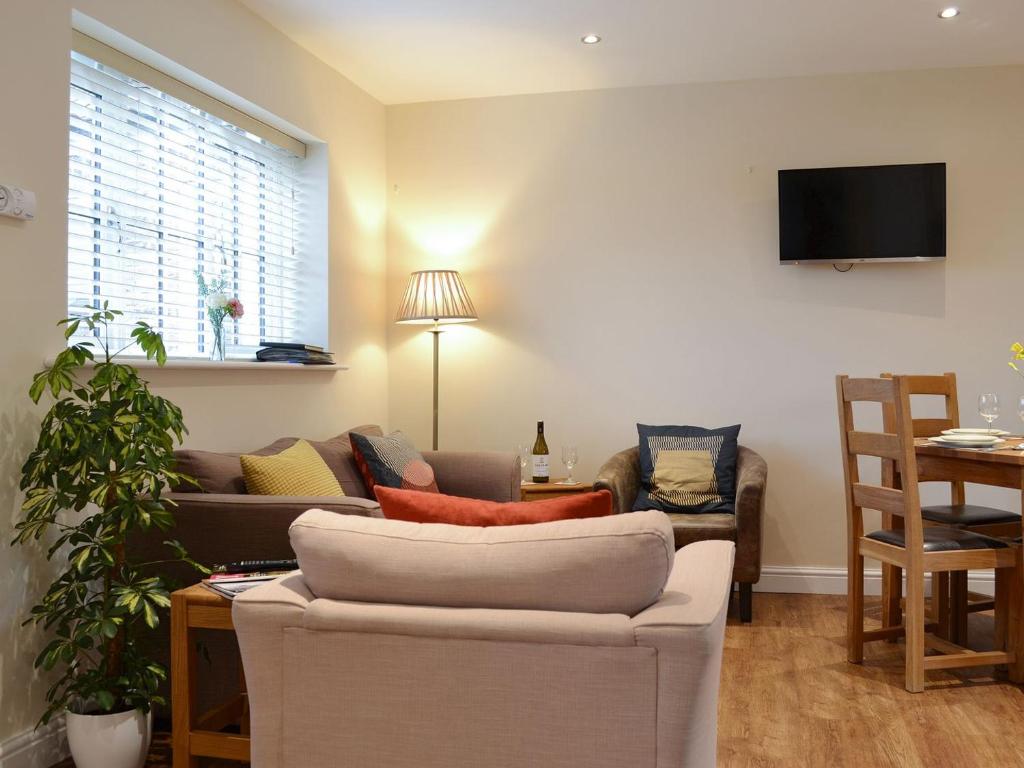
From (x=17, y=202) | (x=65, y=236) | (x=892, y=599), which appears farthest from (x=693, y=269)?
(x=17, y=202)

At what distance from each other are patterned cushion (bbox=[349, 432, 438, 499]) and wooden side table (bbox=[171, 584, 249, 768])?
4.96ft

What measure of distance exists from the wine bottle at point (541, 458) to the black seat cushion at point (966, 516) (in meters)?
1.81

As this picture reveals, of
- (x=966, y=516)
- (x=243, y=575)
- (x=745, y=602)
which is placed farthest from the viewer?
(x=745, y=602)

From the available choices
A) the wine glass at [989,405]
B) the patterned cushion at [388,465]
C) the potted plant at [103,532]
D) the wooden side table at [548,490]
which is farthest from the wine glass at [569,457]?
the potted plant at [103,532]

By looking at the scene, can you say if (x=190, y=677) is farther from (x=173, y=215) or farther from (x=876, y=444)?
(x=876, y=444)

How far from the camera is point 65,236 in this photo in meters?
2.88

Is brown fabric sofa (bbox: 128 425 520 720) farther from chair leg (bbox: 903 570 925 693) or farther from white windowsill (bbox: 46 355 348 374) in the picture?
chair leg (bbox: 903 570 925 693)

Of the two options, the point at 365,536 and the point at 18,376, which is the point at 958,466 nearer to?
the point at 365,536

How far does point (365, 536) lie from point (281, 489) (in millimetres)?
1528

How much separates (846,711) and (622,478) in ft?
5.22

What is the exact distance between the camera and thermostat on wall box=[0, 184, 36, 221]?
8.59ft

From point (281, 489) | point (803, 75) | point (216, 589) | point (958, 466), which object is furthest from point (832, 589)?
point (216, 589)

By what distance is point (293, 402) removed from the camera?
171 inches

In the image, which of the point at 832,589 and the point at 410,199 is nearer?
the point at 832,589
